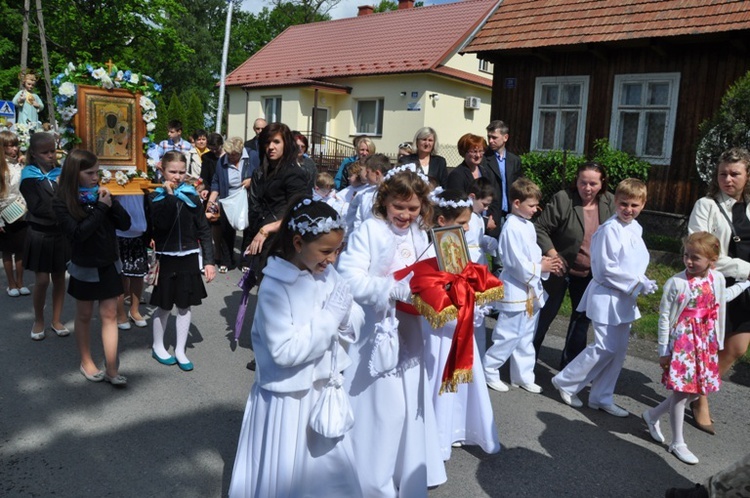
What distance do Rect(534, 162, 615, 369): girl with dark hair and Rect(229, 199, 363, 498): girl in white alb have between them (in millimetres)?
3015

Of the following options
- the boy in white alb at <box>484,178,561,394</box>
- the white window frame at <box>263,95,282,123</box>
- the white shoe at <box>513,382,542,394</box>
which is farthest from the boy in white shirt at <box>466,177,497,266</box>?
the white window frame at <box>263,95,282,123</box>

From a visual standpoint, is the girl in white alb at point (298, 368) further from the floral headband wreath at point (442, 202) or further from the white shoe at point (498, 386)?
the white shoe at point (498, 386)

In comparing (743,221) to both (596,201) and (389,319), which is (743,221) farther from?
(389,319)

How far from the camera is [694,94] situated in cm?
1268

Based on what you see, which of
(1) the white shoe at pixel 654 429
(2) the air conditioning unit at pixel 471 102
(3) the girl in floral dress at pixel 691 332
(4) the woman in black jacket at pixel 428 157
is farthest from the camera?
(2) the air conditioning unit at pixel 471 102

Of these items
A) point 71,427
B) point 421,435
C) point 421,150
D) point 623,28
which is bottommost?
point 71,427

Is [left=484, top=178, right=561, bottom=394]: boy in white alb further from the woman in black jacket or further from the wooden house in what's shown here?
the wooden house

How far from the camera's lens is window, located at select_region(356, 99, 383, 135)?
2594cm

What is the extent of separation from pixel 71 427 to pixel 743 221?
514 cm

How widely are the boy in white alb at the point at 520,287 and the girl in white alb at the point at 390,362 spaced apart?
1.73 meters

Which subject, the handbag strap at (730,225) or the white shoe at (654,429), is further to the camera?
the handbag strap at (730,225)

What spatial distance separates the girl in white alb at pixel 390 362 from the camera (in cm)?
332

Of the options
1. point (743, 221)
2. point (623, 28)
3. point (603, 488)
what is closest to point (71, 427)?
point (603, 488)

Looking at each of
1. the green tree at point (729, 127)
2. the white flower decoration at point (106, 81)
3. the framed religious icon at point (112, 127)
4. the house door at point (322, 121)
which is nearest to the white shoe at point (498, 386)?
the framed religious icon at point (112, 127)
